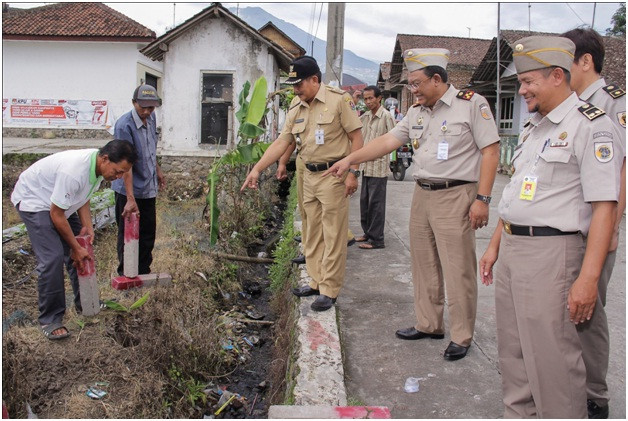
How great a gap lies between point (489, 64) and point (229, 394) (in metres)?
19.4

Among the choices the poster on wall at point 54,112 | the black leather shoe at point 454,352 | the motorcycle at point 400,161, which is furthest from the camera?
the poster on wall at point 54,112

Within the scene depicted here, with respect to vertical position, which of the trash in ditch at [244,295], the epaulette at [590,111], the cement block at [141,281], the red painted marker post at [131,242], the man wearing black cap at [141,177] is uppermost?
the epaulette at [590,111]

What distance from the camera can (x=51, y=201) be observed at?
388cm

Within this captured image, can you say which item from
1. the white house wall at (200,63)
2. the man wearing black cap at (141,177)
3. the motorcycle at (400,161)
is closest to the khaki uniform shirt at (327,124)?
the man wearing black cap at (141,177)

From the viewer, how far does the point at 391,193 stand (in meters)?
11.2

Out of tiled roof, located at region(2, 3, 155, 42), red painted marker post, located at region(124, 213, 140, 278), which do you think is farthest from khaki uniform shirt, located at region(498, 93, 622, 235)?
tiled roof, located at region(2, 3, 155, 42)

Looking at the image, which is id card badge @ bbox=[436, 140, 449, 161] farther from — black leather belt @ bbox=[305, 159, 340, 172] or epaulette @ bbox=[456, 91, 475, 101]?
black leather belt @ bbox=[305, 159, 340, 172]

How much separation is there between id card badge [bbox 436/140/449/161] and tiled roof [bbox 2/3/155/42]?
678 inches

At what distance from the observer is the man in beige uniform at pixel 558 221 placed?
7.33ft

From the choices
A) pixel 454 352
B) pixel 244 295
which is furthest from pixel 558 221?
pixel 244 295

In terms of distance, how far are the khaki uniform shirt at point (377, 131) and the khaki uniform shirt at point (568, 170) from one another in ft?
12.6

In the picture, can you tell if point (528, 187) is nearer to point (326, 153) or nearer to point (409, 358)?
point (409, 358)

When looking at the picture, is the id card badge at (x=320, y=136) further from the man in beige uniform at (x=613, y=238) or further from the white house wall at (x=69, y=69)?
the white house wall at (x=69, y=69)

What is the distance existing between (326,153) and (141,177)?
186cm
